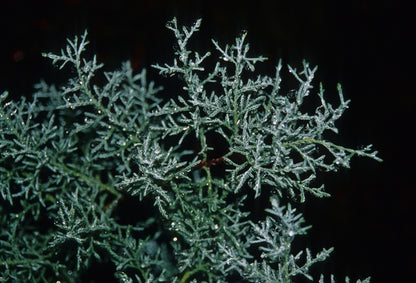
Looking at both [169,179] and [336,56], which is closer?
[169,179]

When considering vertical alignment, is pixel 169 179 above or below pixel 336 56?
below

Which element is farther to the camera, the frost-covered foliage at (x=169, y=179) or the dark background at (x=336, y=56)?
the dark background at (x=336, y=56)

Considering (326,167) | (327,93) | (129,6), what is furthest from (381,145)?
(129,6)

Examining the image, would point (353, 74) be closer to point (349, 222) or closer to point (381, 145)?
point (381, 145)
